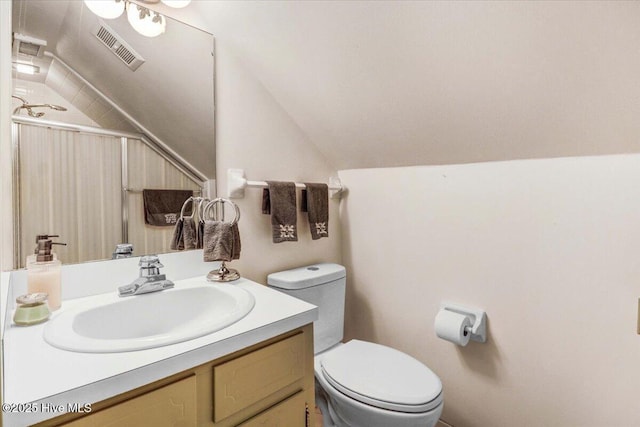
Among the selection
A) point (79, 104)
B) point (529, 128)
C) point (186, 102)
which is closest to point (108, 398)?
point (79, 104)

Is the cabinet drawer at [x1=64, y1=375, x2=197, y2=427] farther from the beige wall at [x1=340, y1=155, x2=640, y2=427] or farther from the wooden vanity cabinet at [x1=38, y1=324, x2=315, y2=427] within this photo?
the beige wall at [x1=340, y1=155, x2=640, y2=427]

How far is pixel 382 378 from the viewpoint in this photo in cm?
120

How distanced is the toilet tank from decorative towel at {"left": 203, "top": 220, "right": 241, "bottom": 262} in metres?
0.34

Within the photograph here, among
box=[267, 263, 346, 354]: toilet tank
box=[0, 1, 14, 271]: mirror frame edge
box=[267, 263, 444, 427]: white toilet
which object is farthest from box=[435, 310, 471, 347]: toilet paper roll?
box=[0, 1, 14, 271]: mirror frame edge

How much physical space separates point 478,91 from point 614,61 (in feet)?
1.15

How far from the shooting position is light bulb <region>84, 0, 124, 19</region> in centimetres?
110

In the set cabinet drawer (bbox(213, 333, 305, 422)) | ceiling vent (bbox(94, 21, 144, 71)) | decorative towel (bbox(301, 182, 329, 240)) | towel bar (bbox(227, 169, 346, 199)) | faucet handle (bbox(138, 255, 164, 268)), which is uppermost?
ceiling vent (bbox(94, 21, 144, 71))

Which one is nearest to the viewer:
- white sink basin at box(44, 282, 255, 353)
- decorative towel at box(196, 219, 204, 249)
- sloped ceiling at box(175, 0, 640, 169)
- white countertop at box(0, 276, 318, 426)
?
white countertop at box(0, 276, 318, 426)

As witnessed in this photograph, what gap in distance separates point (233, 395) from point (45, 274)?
25.1 inches

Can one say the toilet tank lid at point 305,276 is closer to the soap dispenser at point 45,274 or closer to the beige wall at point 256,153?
the beige wall at point 256,153

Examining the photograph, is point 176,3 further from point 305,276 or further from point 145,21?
point 305,276

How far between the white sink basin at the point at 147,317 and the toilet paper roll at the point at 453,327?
Answer: 2.75 feet

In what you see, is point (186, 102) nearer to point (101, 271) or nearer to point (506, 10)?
point (101, 271)

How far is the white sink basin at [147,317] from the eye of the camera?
0.71 m
